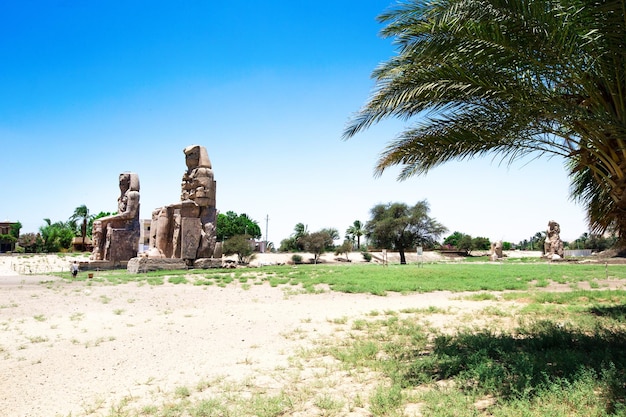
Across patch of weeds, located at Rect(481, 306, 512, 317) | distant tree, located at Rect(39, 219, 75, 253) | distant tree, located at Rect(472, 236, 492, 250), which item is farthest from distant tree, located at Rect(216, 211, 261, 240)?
patch of weeds, located at Rect(481, 306, 512, 317)

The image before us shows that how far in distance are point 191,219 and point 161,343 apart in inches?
637

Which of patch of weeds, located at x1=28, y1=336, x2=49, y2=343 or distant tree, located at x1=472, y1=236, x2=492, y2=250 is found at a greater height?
distant tree, located at x1=472, y1=236, x2=492, y2=250

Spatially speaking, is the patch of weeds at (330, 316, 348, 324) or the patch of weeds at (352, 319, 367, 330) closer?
the patch of weeds at (352, 319, 367, 330)

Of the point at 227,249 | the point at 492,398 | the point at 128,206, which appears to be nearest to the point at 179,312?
the point at 492,398

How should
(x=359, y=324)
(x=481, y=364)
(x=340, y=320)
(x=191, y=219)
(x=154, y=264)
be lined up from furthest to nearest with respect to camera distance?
(x=191, y=219), (x=154, y=264), (x=340, y=320), (x=359, y=324), (x=481, y=364)

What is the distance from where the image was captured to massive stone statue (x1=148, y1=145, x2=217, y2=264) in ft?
74.0

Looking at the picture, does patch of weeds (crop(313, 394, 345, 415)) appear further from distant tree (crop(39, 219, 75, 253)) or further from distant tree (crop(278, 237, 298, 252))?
distant tree (crop(278, 237, 298, 252))

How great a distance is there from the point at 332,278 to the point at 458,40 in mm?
12817

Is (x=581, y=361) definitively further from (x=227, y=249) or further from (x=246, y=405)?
(x=227, y=249)

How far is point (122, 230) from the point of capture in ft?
79.7

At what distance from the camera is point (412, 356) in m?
5.85

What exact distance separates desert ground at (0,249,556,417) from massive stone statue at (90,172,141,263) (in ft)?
35.9

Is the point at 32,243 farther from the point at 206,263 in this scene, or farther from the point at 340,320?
the point at 340,320

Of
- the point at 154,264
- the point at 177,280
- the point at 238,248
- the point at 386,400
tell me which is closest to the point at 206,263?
the point at 154,264
